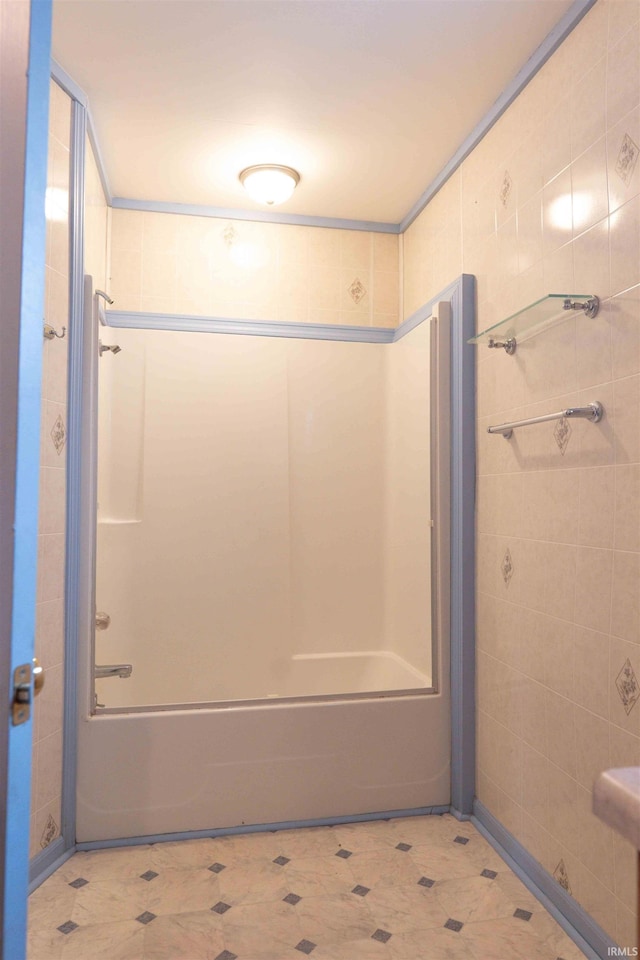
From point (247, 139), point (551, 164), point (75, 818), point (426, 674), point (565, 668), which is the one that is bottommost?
point (75, 818)

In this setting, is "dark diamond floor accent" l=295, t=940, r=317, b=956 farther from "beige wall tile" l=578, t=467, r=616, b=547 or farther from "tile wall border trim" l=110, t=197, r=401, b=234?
"tile wall border trim" l=110, t=197, r=401, b=234

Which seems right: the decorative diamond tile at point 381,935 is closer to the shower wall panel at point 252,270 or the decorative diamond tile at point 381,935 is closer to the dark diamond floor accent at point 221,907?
the dark diamond floor accent at point 221,907

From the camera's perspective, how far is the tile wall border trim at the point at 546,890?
1642 millimetres

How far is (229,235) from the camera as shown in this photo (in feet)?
10.4

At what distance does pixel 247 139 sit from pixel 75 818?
95.9 inches

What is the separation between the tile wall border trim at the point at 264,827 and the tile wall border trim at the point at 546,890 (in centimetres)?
20

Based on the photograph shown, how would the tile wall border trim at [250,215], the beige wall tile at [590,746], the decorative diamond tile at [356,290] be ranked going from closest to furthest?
the beige wall tile at [590,746] < the tile wall border trim at [250,215] < the decorative diamond tile at [356,290]

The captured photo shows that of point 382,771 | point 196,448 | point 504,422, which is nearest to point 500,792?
point 382,771

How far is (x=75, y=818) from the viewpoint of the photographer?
2154 mm

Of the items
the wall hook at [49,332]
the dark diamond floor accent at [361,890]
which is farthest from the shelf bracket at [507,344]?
the dark diamond floor accent at [361,890]

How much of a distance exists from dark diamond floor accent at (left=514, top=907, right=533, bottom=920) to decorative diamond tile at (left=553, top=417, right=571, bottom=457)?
1238mm

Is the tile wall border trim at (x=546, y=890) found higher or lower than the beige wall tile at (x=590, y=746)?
lower

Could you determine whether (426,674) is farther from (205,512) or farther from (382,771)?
(205,512)

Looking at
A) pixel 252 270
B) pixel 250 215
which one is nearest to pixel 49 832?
pixel 252 270
